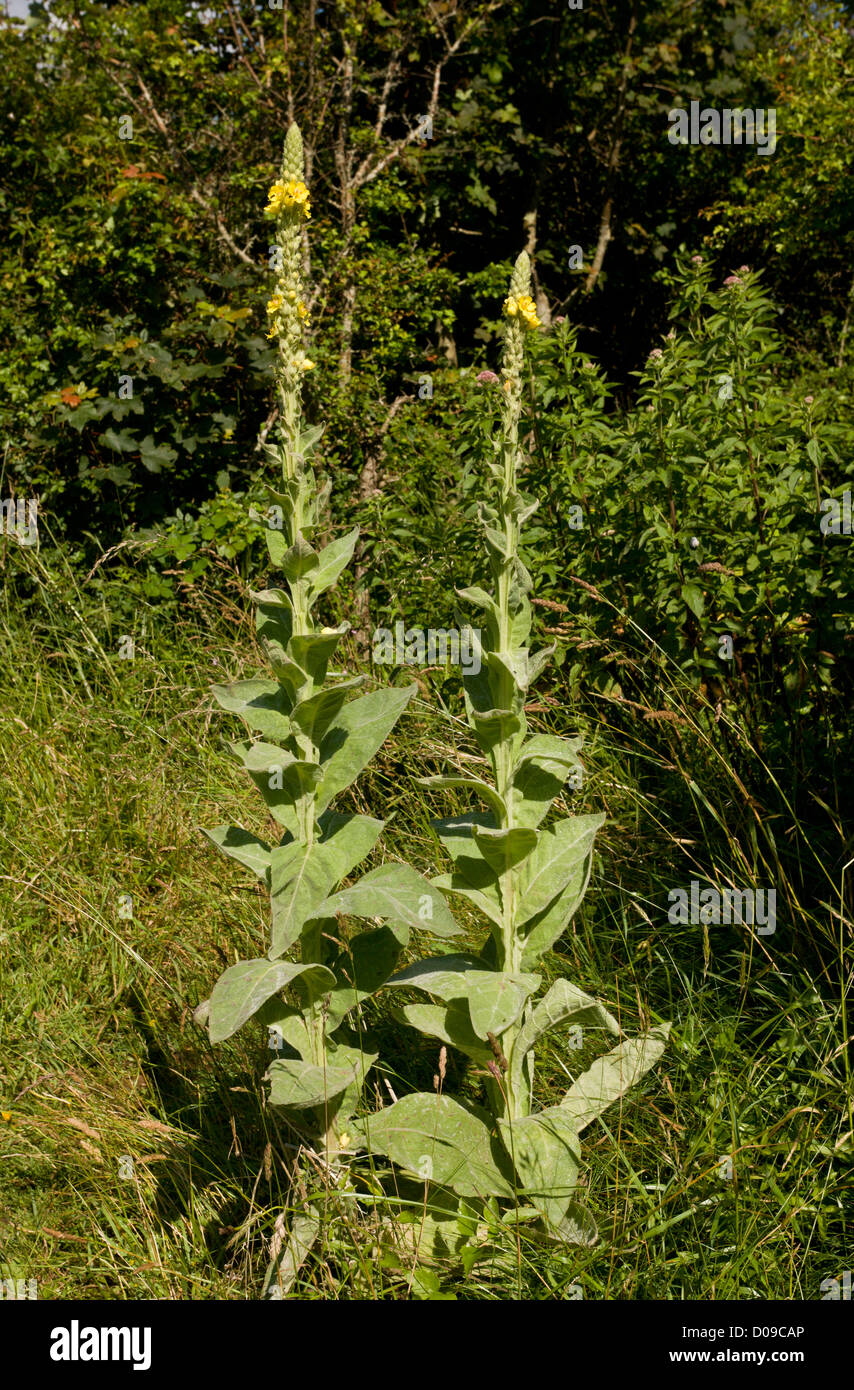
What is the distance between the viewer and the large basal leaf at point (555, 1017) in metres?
2.20

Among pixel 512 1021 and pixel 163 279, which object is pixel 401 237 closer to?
pixel 163 279

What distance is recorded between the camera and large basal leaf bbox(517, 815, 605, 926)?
221 cm

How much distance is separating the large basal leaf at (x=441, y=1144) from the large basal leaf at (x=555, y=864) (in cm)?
39

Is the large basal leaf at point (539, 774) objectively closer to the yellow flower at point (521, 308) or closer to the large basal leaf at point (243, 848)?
the large basal leaf at point (243, 848)

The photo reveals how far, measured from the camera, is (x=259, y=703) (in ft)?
7.33

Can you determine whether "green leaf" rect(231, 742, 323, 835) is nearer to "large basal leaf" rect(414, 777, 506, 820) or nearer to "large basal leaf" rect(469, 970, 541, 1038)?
"large basal leaf" rect(414, 777, 506, 820)

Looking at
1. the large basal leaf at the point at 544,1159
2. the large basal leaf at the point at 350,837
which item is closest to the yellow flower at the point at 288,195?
the large basal leaf at the point at 350,837

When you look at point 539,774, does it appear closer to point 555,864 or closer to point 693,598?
point 555,864

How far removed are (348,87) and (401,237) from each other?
4.24 feet

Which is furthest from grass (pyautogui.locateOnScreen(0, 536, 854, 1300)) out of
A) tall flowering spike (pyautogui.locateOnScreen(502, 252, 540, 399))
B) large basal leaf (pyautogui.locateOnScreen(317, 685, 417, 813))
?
tall flowering spike (pyautogui.locateOnScreen(502, 252, 540, 399))

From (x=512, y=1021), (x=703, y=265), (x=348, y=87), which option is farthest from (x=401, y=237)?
(x=512, y=1021)

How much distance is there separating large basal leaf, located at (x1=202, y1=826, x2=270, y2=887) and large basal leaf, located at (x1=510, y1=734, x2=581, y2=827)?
1.61ft

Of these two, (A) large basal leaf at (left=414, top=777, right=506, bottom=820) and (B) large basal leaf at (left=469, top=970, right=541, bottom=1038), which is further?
(A) large basal leaf at (left=414, top=777, right=506, bottom=820)

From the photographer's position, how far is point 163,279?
5.84m
